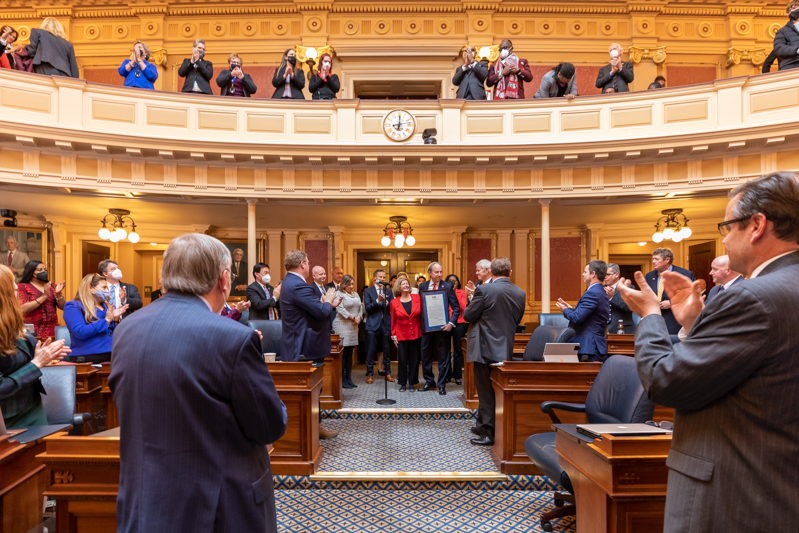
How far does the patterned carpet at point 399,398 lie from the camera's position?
5.92m

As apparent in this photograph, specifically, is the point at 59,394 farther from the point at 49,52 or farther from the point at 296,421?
the point at 49,52

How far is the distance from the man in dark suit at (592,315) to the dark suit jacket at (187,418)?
357cm

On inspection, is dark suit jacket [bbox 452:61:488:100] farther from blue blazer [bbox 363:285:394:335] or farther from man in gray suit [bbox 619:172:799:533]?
man in gray suit [bbox 619:172:799:533]

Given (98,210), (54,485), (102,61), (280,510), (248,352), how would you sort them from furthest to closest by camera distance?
(102,61) → (98,210) → (280,510) → (54,485) → (248,352)

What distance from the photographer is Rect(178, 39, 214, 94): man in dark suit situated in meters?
8.16

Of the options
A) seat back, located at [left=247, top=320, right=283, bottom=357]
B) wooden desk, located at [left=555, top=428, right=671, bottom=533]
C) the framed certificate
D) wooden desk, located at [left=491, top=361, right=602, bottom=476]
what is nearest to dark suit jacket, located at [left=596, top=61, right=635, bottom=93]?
the framed certificate

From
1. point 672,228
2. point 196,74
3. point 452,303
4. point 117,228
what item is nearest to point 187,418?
point 452,303

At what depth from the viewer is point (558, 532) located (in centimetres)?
311

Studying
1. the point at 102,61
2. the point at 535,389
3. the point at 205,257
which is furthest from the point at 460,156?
the point at 102,61

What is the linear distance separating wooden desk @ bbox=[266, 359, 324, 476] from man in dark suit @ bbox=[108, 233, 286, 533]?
2.54 meters

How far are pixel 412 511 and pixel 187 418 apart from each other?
2559mm

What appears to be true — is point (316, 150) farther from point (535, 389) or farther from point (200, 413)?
point (200, 413)

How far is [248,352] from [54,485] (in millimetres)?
1532

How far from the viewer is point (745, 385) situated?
1.28m
